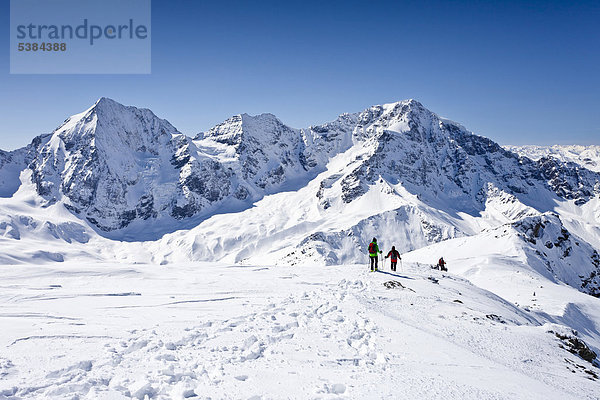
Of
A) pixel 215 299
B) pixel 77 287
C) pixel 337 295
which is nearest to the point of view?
pixel 215 299

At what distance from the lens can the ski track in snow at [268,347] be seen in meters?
6.73

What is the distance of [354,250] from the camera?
156 metres

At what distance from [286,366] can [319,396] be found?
150 cm

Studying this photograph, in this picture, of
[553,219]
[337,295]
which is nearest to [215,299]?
[337,295]

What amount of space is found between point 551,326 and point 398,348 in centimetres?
870

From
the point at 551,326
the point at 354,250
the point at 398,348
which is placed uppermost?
the point at 398,348

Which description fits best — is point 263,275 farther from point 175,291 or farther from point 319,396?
point 319,396

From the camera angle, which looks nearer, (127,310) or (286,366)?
(286,366)

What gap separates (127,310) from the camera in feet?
41.0

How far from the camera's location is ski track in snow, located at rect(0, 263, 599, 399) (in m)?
6.73

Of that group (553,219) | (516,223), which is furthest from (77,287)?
(553,219)

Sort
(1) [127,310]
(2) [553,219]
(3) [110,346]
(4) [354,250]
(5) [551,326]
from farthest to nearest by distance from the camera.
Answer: (4) [354,250] → (2) [553,219] → (5) [551,326] → (1) [127,310] → (3) [110,346]

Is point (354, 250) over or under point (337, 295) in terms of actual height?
under

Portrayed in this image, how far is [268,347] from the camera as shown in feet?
29.2
